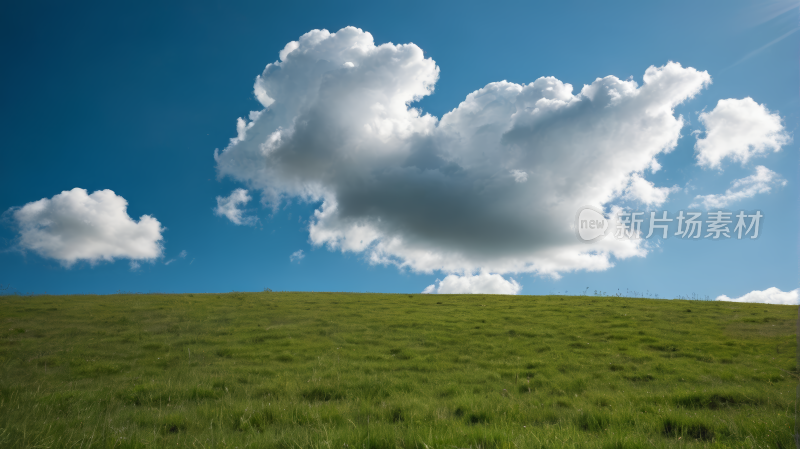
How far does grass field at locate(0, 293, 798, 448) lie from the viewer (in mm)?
5848

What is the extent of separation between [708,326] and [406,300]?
21569 mm

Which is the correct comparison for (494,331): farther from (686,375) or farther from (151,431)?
(151,431)

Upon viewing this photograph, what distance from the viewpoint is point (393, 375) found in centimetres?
1250

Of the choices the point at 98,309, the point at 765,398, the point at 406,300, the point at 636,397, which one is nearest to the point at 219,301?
the point at 98,309

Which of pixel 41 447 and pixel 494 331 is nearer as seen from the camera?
pixel 41 447

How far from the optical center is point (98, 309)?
89.6 ft

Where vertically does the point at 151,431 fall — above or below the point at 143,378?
above

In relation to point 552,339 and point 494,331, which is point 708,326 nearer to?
point 552,339

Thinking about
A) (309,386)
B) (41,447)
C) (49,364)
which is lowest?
(49,364)

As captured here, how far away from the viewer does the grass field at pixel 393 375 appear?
5848 mm

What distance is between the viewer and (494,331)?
21062 mm

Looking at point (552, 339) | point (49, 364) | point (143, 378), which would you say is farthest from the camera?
point (552, 339)

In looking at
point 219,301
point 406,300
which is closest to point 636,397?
point 406,300

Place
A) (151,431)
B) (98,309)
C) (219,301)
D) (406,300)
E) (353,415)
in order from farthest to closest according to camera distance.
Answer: (406,300)
(219,301)
(98,309)
(353,415)
(151,431)
